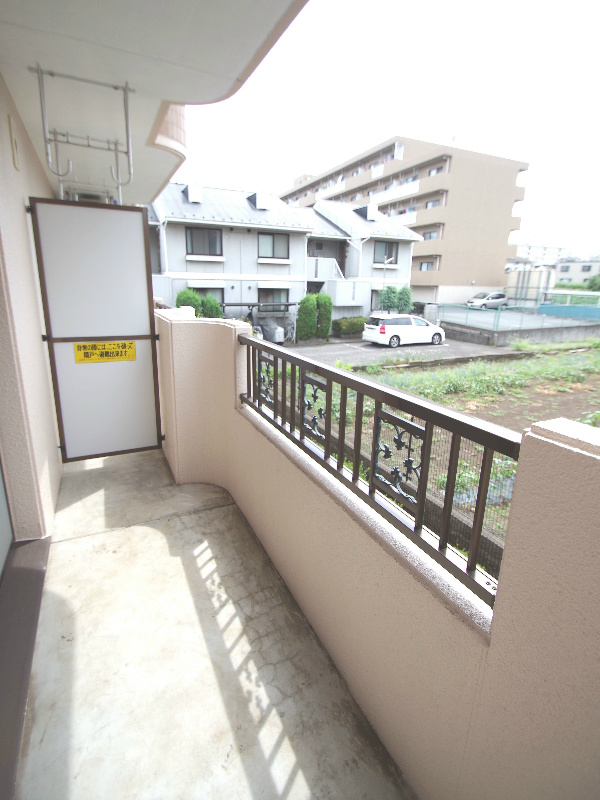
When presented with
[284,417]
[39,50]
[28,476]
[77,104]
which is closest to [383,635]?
[284,417]

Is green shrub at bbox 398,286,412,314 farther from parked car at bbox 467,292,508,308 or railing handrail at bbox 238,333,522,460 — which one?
railing handrail at bbox 238,333,522,460

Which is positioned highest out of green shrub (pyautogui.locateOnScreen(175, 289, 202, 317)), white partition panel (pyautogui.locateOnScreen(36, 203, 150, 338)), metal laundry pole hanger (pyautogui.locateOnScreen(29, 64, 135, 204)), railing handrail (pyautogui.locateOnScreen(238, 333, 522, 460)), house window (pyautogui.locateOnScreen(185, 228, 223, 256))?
house window (pyautogui.locateOnScreen(185, 228, 223, 256))

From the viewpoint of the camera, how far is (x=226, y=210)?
1485 cm

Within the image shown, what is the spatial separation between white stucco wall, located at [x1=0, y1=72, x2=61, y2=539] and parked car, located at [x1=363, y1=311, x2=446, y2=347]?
12.0 meters

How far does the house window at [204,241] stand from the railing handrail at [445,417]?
14.1m

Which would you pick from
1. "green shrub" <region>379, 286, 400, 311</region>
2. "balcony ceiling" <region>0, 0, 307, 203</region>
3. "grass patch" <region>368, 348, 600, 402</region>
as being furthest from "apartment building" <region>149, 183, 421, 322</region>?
"balcony ceiling" <region>0, 0, 307, 203</region>

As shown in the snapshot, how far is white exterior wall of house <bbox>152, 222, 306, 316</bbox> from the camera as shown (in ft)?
45.5

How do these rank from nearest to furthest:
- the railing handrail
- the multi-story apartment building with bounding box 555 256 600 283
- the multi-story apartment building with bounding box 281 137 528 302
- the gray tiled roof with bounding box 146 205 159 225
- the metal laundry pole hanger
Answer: the railing handrail, the metal laundry pole hanger, the gray tiled roof with bounding box 146 205 159 225, the multi-story apartment building with bounding box 281 137 528 302, the multi-story apartment building with bounding box 555 256 600 283

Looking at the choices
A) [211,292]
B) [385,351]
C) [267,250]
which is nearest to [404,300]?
[385,351]

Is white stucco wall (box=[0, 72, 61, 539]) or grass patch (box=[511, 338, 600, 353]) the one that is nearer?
white stucco wall (box=[0, 72, 61, 539])

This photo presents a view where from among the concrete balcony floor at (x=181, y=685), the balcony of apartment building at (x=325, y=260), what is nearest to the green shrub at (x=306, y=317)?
the balcony of apartment building at (x=325, y=260)

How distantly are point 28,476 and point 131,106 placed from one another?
7.16 ft

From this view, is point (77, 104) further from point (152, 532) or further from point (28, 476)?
point (152, 532)

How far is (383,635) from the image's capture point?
1.43 metres
